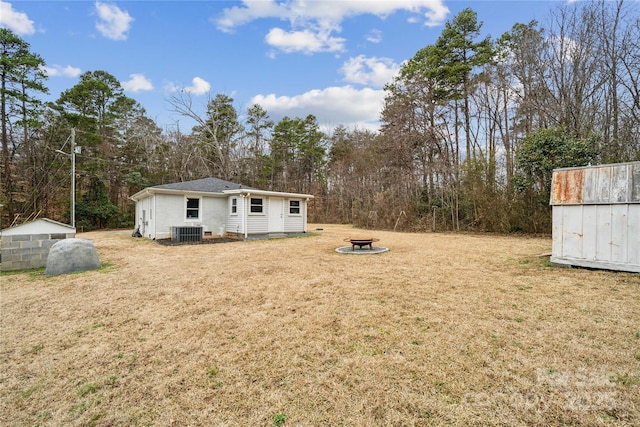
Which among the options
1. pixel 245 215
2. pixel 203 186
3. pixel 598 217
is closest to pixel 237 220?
pixel 245 215

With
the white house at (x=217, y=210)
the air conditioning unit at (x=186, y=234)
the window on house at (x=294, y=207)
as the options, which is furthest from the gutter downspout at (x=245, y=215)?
the window on house at (x=294, y=207)

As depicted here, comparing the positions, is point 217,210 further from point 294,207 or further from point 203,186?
point 294,207

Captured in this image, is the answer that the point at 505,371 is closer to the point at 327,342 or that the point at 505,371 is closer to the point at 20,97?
the point at 327,342

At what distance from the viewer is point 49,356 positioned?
110 inches

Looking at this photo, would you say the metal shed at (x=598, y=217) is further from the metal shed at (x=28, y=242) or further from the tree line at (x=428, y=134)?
the metal shed at (x=28, y=242)

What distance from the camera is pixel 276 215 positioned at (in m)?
13.1

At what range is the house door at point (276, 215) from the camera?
12.9m

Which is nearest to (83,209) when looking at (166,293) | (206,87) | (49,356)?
(206,87)

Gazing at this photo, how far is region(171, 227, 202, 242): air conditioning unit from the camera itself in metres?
11.2

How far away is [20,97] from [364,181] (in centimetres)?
2173

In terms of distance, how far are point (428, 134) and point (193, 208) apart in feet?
46.6

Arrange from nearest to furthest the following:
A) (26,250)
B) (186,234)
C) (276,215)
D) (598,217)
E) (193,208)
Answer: (598,217), (26,250), (186,234), (193,208), (276,215)

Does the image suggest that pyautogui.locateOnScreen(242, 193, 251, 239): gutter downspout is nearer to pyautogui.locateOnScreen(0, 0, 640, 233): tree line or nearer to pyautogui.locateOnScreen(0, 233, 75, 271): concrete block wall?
pyautogui.locateOnScreen(0, 233, 75, 271): concrete block wall

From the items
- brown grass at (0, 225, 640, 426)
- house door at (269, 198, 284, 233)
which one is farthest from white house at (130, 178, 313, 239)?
brown grass at (0, 225, 640, 426)
